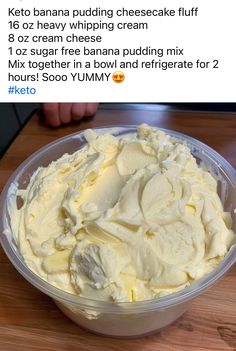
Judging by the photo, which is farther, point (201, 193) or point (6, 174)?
point (6, 174)

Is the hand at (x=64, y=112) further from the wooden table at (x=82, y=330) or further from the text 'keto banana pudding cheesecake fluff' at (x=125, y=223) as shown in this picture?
the wooden table at (x=82, y=330)

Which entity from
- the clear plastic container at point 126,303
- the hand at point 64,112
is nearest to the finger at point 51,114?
the hand at point 64,112

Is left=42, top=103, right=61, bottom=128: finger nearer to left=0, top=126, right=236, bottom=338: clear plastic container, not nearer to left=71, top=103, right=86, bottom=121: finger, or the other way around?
left=71, top=103, right=86, bottom=121: finger

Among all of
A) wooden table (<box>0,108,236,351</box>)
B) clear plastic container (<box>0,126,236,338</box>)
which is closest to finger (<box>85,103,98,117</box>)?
clear plastic container (<box>0,126,236,338</box>)

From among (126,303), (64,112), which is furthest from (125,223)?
(64,112)

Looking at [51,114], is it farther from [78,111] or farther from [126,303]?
[126,303]
